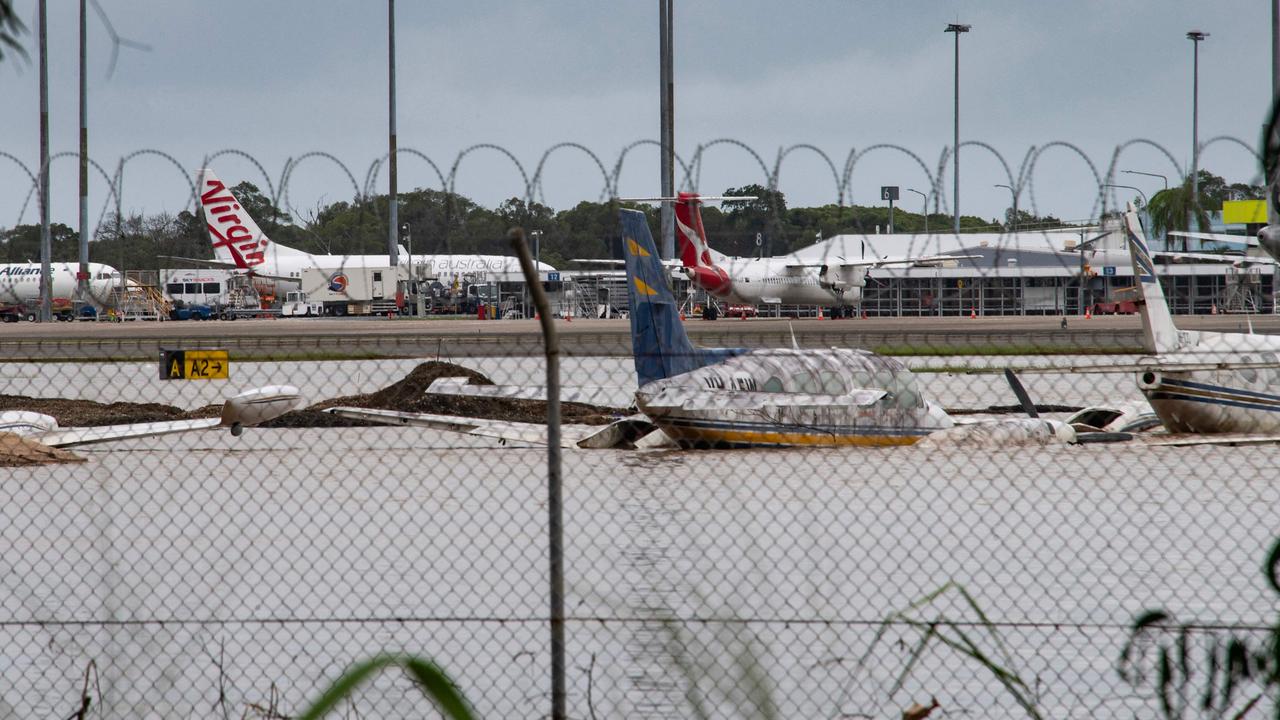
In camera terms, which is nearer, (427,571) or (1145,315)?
(427,571)

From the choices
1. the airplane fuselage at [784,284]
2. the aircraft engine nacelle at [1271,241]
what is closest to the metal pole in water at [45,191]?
the airplane fuselage at [784,284]

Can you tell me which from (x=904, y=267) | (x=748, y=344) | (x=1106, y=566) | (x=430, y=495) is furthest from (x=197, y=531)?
(x=904, y=267)

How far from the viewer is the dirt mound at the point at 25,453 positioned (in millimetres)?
17422

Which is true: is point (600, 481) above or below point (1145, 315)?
below

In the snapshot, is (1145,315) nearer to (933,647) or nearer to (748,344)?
(933,647)

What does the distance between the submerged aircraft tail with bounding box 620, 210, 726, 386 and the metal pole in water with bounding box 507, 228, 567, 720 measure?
1187 cm

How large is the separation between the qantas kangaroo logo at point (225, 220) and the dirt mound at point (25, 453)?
47141 millimetres

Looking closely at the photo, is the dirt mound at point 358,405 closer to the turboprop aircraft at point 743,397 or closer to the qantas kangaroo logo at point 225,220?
the turboprop aircraft at point 743,397

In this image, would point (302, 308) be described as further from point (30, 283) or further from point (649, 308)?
point (649, 308)

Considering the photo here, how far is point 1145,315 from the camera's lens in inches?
804

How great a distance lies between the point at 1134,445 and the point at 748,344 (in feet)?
60.3

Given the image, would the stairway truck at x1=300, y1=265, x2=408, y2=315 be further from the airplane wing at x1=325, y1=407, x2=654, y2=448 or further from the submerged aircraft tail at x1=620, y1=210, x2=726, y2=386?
the submerged aircraft tail at x1=620, y1=210, x2=726, y2=386

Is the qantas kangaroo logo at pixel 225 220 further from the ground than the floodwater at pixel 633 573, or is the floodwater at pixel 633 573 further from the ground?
the qantas kangaroo logo at pixel 225 220

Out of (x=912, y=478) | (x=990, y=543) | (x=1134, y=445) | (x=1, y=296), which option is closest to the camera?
(x=990, y=543)
